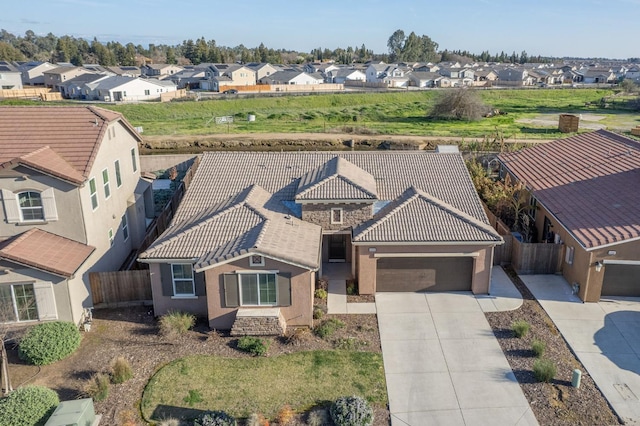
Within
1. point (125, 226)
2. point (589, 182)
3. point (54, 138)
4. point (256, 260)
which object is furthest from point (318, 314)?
point (589, 182)

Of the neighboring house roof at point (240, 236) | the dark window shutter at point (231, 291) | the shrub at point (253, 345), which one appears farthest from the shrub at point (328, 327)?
the dark window shutter at point (231, 291)

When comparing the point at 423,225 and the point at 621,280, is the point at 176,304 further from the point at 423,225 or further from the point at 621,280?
the point at 621,280

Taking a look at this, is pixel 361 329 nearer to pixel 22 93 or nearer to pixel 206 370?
pixel 206 370

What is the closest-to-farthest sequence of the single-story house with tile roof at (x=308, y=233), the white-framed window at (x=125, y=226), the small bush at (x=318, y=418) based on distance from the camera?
the small bush at (x=318, y=418)
the single-story house with tile roof at (x=308, y=233)
the white-framed window at (x=125, y=226)

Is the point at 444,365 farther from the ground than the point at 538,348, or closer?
closer

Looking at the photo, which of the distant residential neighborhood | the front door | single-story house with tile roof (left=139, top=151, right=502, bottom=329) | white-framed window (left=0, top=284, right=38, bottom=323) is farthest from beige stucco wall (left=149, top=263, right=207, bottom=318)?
the distant residential neighborhood

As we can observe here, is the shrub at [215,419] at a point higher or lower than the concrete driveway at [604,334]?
higher

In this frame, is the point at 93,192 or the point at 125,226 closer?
the point at 93,192

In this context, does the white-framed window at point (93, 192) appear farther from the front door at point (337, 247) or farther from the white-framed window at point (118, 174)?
the front door at point (337, 247)
